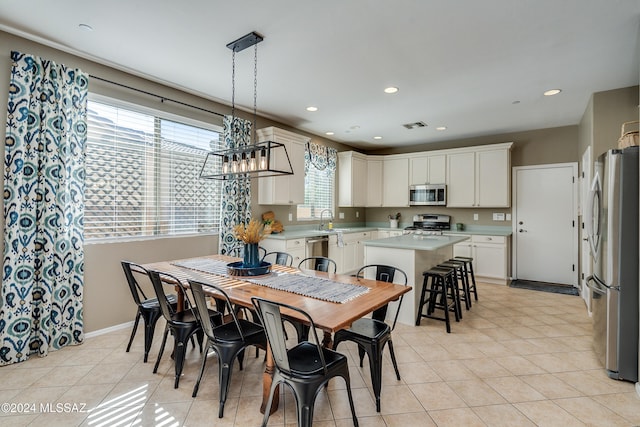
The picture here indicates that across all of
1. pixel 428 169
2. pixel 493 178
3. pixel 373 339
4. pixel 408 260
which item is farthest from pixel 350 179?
pixel 373 339

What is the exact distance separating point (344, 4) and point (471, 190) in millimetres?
4598

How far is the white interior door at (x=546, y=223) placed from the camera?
5188 millimetres

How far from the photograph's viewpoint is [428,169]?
622 cm

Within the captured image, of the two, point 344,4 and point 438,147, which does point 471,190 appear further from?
point 344,4

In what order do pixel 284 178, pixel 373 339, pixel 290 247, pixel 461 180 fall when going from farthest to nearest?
pixel 461 180 < pixel 284 178 < pixel 290 247 < pixel 373 339

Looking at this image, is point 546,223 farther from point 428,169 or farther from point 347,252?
point 347,252

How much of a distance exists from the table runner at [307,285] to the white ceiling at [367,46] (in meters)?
2.01

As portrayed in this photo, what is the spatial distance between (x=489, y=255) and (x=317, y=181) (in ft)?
11.0

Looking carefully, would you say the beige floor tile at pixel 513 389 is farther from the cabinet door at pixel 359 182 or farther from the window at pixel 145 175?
the cabinet door at pixel 359 182

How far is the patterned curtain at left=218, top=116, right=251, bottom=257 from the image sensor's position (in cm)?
420

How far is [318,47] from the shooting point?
2.75m

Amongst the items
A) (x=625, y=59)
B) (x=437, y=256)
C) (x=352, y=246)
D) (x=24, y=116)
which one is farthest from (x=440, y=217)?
(x=24, y=116)

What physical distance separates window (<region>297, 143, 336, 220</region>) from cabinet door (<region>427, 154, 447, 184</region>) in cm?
193

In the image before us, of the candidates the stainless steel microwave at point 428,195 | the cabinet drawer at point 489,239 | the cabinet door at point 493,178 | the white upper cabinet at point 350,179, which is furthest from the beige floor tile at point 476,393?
the white upper cabinet at point 350,179
